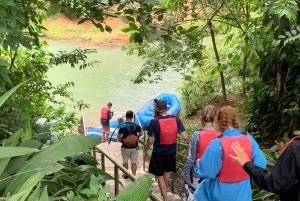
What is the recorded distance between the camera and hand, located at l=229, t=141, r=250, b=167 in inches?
63.4

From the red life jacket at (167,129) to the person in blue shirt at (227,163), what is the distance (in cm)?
110

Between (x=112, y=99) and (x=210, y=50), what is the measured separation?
5134mm

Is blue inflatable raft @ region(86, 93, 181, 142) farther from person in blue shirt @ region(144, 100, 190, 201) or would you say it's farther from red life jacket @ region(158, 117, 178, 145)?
red life jacket @ region(158, 117, 178, 145)

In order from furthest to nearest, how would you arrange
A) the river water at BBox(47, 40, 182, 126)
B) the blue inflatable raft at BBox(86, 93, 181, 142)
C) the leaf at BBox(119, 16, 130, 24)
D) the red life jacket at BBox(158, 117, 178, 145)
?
the river water at BBox(47, 40, 182, 126)
the blue inflatable raft at BBox(86, 93, 181, 142)
the red life jacket at BBox(158, 117, 178, 145)
the leaf at BBox(119, 16, 130, 24)

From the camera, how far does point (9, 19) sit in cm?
151

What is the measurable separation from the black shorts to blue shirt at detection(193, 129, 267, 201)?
4.08 ft

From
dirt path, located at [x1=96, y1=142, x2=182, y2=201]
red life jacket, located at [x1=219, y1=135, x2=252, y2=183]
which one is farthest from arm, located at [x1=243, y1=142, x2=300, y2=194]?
dirt path, located at [x1=96, y1=142, x2=182, y2=201]

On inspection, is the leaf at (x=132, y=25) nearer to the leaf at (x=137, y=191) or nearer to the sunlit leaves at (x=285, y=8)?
the leaf at (x=137, y=191)

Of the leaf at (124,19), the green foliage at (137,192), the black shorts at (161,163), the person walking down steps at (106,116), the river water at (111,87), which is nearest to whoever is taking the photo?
the green foliage at (137,192)

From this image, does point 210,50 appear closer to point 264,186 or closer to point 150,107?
point 150,107

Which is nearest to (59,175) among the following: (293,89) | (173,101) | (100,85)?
(293,89)

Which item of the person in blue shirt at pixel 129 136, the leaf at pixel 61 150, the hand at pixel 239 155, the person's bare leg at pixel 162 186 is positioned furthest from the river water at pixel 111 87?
the leaf at pixel 61 150

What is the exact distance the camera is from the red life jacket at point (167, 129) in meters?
3.00

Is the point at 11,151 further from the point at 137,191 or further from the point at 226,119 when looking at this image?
the point at 226,119
